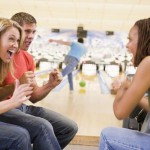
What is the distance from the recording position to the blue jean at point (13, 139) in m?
1.44

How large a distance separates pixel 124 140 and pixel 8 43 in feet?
2.90

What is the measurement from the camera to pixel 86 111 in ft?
13.5

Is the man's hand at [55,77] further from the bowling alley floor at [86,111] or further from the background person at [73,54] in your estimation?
the background person at [73,54]

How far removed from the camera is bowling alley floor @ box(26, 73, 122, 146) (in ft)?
9.51

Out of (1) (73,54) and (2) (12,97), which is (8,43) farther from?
(1) (73,54)

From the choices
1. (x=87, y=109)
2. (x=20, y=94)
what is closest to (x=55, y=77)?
(x=20, y=94)

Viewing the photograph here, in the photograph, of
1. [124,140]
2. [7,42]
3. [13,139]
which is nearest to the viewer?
[124,140]

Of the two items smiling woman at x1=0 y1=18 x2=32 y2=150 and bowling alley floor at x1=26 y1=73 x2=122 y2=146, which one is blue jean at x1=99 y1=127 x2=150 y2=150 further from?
bowling alley floor at x1=26 y1=73 x2=122 y2=146

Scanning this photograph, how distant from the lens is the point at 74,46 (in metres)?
5.90

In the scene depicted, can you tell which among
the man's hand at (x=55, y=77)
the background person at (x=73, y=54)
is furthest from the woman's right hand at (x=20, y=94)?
the background person at (x=73, y=54)

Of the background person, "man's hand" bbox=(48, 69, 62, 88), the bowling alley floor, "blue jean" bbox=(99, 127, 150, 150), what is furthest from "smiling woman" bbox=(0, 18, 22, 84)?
the background person

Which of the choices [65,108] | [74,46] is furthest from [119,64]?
[65,108]

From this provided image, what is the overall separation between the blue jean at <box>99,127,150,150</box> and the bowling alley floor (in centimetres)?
99

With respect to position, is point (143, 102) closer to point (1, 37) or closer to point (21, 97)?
point (21, 97)
